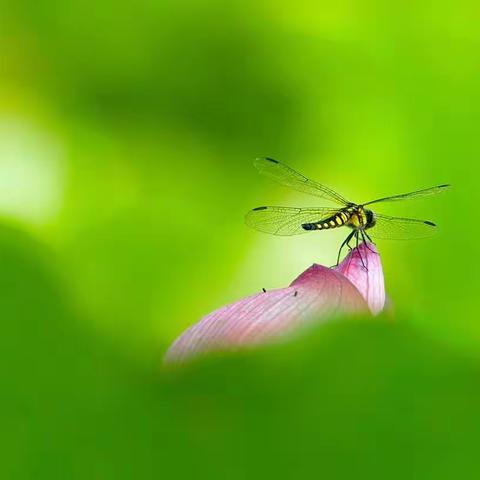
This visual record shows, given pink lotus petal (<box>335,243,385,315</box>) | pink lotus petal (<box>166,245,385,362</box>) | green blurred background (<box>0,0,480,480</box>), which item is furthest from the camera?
green blurred background (<box>0,0,480,480</box>)

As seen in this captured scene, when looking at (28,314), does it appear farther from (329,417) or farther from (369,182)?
(369,182)

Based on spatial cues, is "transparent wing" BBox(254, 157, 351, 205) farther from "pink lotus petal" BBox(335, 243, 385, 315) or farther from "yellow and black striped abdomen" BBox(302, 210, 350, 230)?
"pink lotus petal" BBox(335, 243, 385, 315)

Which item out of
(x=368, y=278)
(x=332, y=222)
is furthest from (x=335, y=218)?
(x=368, y=278)

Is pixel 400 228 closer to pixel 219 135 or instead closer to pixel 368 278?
pixel 219 135

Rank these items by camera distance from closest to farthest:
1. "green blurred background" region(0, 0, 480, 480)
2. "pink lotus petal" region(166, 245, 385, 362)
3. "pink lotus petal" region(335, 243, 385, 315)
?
"pink lotus petal" region(166, 245, 385, 362), "pink lotus petal" region(335, 243, 385, 315), "green blurred background" region(0, 0, 480, 480)

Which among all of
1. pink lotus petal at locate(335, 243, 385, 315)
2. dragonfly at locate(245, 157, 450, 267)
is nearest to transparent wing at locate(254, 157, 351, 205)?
dragonfly at locate(245, 157, 450, 267)

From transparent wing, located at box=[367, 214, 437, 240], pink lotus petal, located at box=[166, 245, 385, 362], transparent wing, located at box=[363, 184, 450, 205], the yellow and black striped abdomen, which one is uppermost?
transparent wing, located at box=[363, 184, 450, 205]

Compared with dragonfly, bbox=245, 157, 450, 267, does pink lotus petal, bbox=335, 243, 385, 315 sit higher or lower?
lower

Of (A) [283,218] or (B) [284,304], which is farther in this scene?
(A) [283,218]
